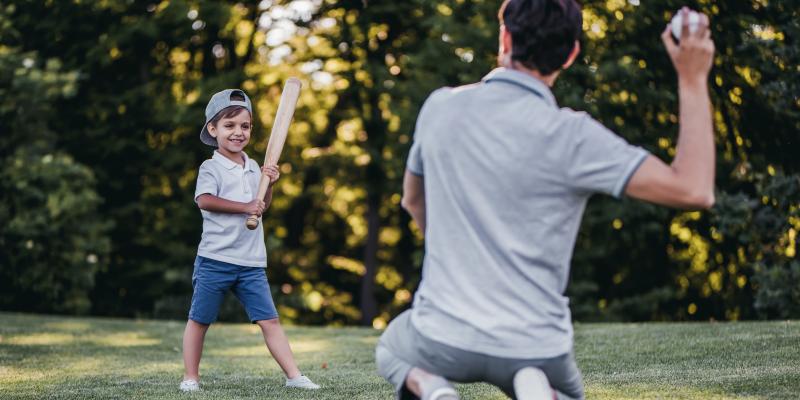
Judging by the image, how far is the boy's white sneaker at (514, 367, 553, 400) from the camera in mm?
2359

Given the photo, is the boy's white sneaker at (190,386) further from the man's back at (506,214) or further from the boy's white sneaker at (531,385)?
the boy's white sneaker at (531,385)

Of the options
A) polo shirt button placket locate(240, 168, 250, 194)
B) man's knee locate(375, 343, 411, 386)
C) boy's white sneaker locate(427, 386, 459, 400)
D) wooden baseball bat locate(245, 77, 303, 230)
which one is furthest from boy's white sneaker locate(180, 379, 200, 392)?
boy's white sneaker locate(427, 386, 459, 400)

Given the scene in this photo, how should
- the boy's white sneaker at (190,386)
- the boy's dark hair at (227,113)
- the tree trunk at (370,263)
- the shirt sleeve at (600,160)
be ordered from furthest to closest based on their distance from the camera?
the tree trunk at (370,263)
the boy's dark hair at (227,113)
the boy's white sneaker at (190,386)
the shirt sleeve at (600,160)

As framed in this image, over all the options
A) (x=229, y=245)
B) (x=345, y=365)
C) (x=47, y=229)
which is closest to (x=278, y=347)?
(x=229, y=245)

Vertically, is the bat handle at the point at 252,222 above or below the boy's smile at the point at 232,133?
below

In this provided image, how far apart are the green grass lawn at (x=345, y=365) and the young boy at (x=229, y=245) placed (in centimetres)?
26

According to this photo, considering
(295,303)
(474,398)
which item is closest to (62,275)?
(295,303)

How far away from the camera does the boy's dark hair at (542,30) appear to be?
96.0 inches

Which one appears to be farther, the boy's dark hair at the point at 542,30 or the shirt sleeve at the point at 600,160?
the boy's dark hair at the point at 542,30

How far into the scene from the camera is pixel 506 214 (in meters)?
2.39

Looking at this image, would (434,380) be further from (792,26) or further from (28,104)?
(28,104)

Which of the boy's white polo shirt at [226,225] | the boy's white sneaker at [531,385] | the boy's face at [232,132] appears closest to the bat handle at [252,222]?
the boy's white polo shirt at [226,225]

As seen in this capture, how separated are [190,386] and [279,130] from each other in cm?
144

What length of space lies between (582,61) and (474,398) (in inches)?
427
